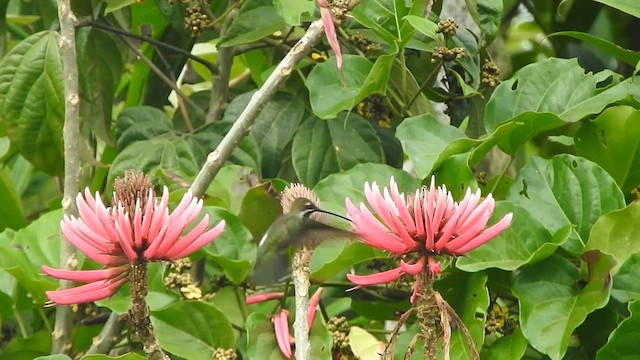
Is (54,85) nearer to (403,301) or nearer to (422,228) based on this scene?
(403,301)

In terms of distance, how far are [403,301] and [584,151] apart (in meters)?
0.28

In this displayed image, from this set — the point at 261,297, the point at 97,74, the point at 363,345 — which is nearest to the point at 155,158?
the point at 97,74

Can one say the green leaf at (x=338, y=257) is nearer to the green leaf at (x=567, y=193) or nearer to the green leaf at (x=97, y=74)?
the green leaf at (x=567, y=193)

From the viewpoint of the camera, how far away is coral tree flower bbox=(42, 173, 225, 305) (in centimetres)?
72

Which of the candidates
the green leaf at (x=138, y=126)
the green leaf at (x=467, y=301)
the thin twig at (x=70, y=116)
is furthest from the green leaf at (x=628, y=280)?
the green leaf at (x=138, y=126)

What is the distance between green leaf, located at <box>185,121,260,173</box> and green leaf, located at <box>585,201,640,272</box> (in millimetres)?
450

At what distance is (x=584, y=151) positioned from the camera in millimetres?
1229

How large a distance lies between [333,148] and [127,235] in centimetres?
69

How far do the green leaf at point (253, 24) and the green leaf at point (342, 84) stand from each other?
0.10 m

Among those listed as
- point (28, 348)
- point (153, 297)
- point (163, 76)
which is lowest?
point (28, 348)

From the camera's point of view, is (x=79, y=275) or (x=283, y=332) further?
(x=283, y=332)

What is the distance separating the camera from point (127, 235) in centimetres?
72

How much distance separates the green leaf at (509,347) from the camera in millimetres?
1067

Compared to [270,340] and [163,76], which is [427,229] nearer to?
[270,340]
